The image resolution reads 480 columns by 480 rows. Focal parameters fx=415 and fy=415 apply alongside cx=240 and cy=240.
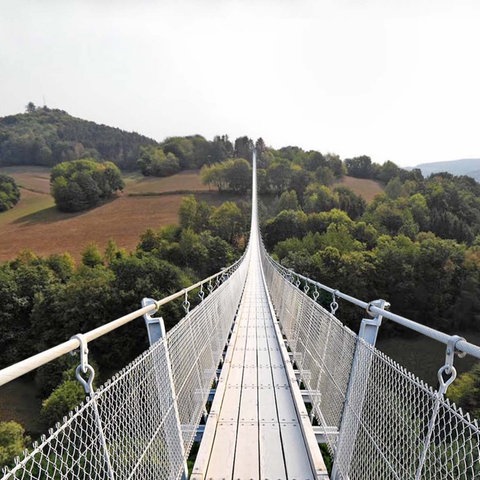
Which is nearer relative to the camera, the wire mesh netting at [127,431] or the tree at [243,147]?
the wire mesh netting at [127,431]

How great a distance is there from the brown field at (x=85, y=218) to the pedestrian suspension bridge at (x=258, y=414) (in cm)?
3777

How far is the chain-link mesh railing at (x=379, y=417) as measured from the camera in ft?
4.23

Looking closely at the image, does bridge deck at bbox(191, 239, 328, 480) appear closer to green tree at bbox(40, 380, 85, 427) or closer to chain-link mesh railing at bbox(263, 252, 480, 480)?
chain-link mesh railing at bbox(263, 252, 480, 480)

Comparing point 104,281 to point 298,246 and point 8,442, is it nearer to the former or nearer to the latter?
point 8,442

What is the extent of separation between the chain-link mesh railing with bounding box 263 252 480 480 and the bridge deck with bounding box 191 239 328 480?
20 centimetres

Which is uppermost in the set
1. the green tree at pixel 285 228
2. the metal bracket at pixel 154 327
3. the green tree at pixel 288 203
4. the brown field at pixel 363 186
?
the metal bracket at pixel 154 327

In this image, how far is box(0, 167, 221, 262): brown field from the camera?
4066cm

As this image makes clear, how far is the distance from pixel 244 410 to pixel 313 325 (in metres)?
0.89

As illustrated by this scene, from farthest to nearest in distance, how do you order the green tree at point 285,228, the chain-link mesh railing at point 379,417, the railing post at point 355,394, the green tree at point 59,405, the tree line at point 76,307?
1. the green tree at point 285,228
2. the tree line at point 76,307
3. the green tree at point 59,405
4. the railing post at point 355,394
5. the chain-link mesh railing at point 379,417

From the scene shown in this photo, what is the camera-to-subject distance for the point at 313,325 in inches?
139


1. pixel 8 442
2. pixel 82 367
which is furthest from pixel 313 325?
pixel 8 442

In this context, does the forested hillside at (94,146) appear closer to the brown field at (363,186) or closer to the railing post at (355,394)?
the brown field at (363,186)

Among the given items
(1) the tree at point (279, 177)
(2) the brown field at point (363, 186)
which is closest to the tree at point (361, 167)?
(2) the brown field at point (363, 186)

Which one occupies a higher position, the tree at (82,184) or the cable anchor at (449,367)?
the cable anchor at (449,367)
